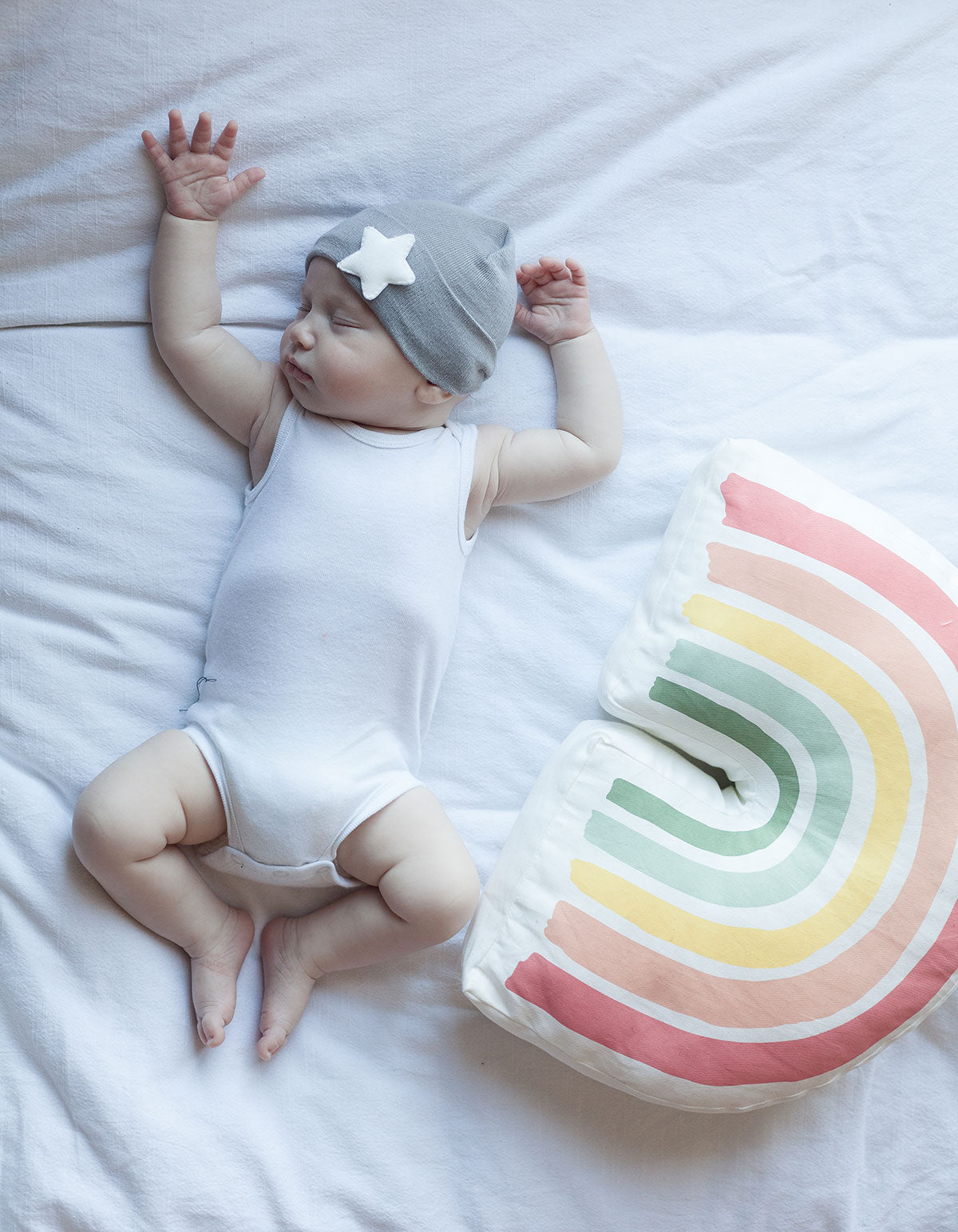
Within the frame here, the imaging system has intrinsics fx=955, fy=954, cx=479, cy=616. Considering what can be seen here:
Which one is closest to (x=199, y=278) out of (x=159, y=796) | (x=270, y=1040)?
(x=159, y=796)

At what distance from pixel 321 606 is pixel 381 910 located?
1.12 feet

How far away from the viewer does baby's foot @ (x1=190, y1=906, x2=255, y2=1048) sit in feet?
3.43

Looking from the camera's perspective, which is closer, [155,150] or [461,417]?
[155,150]

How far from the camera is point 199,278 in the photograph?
3.41ft

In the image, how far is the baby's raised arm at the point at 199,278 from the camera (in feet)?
3.35

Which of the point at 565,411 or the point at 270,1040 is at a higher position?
the point at 565,411

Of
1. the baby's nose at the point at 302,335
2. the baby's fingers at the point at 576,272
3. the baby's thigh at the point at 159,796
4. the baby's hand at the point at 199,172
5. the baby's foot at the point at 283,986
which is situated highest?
the baby's hand at the point at 199,172

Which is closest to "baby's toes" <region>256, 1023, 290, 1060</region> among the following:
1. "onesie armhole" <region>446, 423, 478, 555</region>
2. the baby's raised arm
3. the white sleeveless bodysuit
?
the white sleeveless bodysuit

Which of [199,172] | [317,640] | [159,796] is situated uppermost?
[199,172]

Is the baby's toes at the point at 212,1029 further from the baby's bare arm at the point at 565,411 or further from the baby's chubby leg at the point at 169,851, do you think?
the baby's bare arm at the point at 565,411

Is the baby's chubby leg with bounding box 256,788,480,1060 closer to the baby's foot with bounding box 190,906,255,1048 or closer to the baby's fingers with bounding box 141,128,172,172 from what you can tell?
the baby's foot with bounding box 190,906,255,1048

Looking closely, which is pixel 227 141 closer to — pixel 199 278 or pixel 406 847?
pixel 199 278

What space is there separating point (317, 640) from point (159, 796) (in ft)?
0.76

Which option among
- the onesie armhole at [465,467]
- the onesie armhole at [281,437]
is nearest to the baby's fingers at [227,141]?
the onesie armhole at [281,437]
